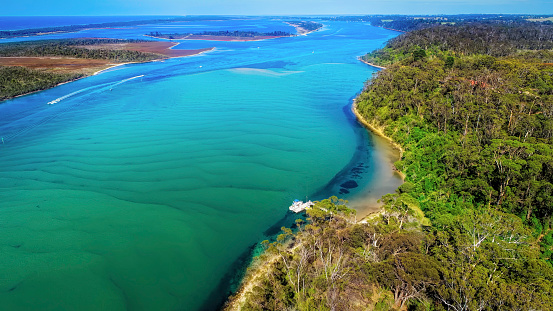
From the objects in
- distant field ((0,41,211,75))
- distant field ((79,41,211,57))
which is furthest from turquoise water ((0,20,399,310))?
distant field ((79,41,211,57))

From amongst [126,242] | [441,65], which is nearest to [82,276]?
[126,242]

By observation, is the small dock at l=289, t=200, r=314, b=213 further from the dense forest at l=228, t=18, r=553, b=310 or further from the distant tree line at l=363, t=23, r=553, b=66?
the distant tree line at l=363, t=23, r=553, b=66

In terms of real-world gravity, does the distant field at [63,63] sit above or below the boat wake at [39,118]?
above

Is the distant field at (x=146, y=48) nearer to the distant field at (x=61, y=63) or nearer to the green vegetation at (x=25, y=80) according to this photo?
the distant field at (x=61, y=63)

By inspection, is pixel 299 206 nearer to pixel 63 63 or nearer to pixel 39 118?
pixel 39 118

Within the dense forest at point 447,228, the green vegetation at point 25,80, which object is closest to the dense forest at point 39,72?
the green vegetation at point 25,80

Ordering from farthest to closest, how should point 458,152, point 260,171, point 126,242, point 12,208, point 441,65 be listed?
1. point 441,65
2. point 260,171
3. point 458,152
4. point 12,208
5. point 126,242

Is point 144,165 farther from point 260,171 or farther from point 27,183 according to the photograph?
point 260,171
